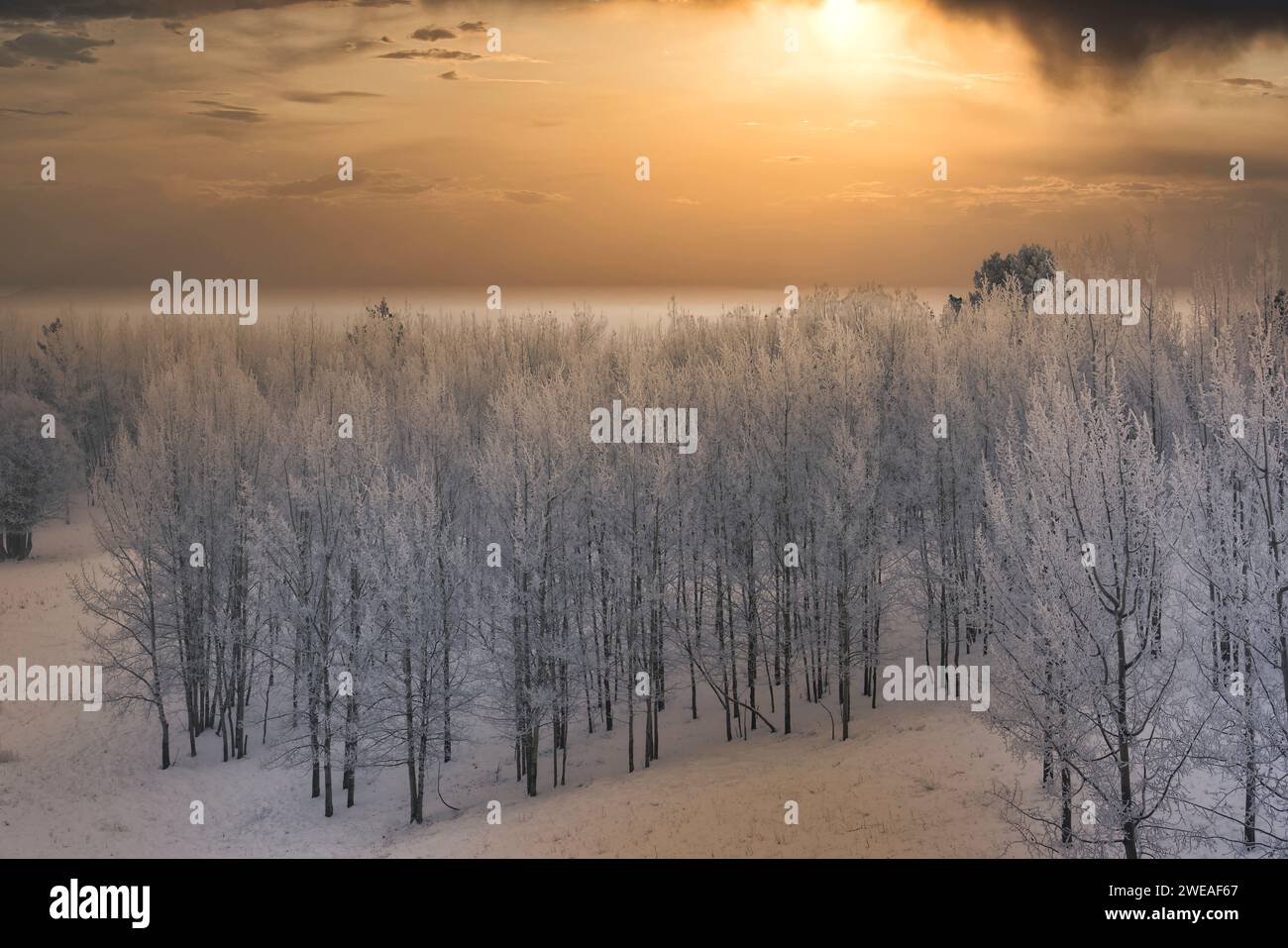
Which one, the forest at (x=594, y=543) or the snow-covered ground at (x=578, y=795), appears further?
the forest at (x=594, y=543)

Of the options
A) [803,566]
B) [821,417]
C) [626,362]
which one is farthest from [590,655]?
[626,362]

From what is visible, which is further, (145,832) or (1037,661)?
(145,832)

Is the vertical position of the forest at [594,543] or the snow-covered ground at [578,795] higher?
the forest at [594,543]

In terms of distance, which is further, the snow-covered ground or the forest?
the forest

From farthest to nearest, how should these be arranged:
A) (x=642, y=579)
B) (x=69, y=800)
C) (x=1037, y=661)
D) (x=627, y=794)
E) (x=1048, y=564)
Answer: (x=642, y=579)
(x=69, y=800)
(x=627, y=794)
(x=1037, y=661)
(x=1048, y=564)

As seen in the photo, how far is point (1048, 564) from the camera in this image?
1714 cm

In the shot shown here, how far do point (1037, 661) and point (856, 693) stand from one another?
65.0ft

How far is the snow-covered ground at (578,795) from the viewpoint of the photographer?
24.4 meters

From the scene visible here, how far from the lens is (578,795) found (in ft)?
100

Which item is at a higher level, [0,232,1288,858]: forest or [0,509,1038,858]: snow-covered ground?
[0,232,1288,858]: forest

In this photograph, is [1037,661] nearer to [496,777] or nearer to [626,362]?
[496,777]

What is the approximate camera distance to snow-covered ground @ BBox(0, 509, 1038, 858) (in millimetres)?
24406

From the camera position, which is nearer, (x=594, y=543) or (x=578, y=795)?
(x=578, y=795)

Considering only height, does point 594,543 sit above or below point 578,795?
above
